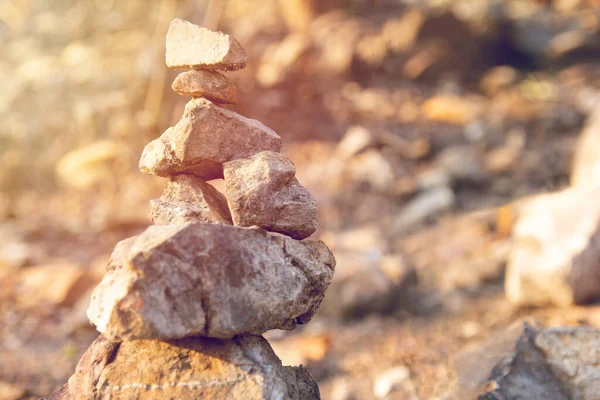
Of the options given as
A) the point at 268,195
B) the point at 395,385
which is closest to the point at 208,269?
the point at 268,195

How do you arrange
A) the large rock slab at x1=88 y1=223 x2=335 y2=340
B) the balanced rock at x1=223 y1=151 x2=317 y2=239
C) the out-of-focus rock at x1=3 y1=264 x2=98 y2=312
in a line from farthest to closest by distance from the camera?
the out-of-focus rock at x1=3 y1=264 x2=98 y2=312, the balanced rock at x1=223 y1=151 x2=317 y2=239, the large rock slab at x1=88 y1=223 x2=335 y2=340

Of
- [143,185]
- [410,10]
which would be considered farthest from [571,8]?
[143,185]

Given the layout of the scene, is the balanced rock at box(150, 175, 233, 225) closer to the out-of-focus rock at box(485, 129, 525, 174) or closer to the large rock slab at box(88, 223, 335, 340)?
the large rock slab at box(88, 223, 335, 340)

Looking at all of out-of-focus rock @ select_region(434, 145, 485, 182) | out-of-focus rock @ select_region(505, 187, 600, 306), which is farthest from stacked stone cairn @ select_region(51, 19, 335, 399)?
out-of-focus rock @ select_region(434, 145, 485, 182)

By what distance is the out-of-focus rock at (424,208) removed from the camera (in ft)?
35.0

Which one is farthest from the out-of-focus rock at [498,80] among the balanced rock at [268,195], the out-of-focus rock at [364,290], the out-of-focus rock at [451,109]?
the balanced rock at [268,195]

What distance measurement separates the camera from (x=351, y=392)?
6.10 m

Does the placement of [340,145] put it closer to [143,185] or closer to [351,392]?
[143,185]

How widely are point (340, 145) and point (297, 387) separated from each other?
10.6m

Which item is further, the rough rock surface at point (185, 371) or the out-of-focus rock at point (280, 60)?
the out-of-focus rock at point (280, 60)

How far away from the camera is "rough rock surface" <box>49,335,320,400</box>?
2.93m

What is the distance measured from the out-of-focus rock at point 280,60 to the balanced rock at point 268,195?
40.4 ft

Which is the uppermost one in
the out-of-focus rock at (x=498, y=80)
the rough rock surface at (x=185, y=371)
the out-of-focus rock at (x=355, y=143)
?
the rough rock surface at (x=185, y=371)

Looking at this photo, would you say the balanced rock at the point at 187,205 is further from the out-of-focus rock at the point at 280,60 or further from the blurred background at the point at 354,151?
the out-of-focus rock at the point at 280,60
